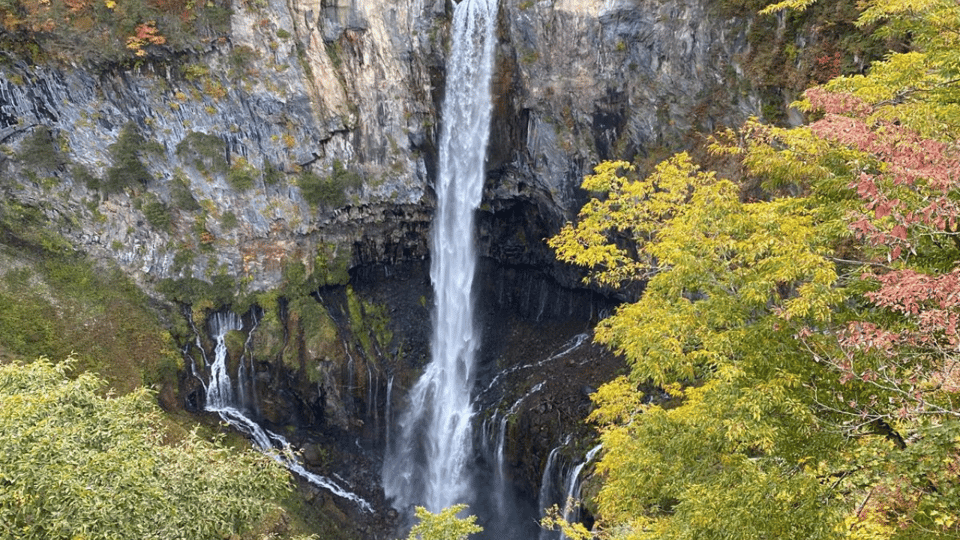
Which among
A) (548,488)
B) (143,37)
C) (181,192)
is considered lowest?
(548,488)

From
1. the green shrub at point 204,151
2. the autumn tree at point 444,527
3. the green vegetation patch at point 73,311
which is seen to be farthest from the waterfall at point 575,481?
the green shrub at point 204,151

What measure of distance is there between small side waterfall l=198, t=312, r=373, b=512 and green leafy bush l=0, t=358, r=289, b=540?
14.7 metres

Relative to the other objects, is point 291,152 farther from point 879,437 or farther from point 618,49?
point 879,437

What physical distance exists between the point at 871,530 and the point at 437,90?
2160cm

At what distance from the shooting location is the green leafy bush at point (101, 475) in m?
7.39

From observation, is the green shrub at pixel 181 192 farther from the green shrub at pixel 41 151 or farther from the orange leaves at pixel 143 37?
the orange leaves at pixel 143 37

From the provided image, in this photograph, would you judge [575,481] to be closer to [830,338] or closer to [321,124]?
[830,338]

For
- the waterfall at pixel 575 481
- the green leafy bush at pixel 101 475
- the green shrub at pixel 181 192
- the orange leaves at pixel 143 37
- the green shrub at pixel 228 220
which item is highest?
the orange leaves at pixel 143 37

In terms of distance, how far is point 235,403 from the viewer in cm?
2531

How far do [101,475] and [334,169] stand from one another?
63.1ft

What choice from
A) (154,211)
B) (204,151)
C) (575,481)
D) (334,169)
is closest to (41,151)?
(154,211)

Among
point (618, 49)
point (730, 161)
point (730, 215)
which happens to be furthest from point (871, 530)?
point (618, 49)

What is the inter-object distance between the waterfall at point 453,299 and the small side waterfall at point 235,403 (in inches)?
102

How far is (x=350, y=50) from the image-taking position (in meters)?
24.1
